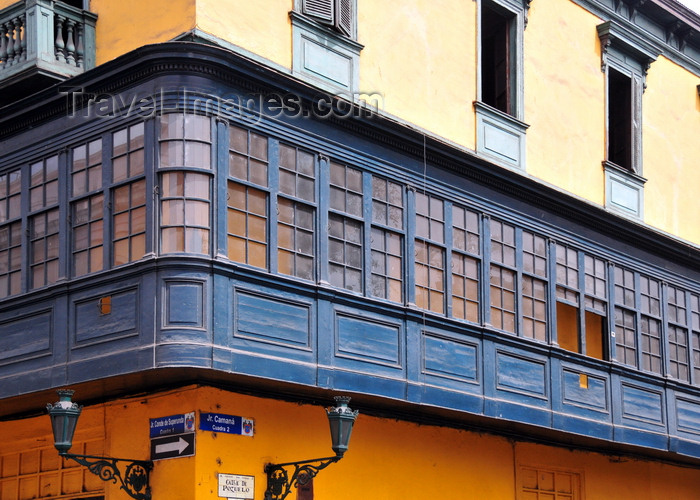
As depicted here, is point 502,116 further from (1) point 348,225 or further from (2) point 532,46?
(1) point 348,225

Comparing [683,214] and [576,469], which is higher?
[683,214]

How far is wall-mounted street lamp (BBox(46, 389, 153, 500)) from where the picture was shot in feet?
42.6

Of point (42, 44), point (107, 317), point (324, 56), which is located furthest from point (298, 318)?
point (42, 44)

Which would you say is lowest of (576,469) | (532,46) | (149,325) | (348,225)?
(576,469)

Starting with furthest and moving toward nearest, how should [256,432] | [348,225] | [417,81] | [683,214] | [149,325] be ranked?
[683,214]
[417,81]
[348,225]
[256,432]
[149,325]

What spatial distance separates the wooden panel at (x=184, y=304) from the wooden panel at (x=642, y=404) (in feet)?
26.0

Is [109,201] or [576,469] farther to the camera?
[576,469]

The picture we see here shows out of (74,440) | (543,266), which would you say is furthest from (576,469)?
(74,440)

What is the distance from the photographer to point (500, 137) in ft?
58.7

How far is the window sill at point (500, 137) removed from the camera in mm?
17609

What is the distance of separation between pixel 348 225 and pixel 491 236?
278cm

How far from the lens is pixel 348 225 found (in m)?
15.2

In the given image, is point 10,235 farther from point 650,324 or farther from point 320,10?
point 650,324

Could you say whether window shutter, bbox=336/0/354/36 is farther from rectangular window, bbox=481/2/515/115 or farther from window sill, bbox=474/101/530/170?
rectangular window, bbox=481/2/515/115
